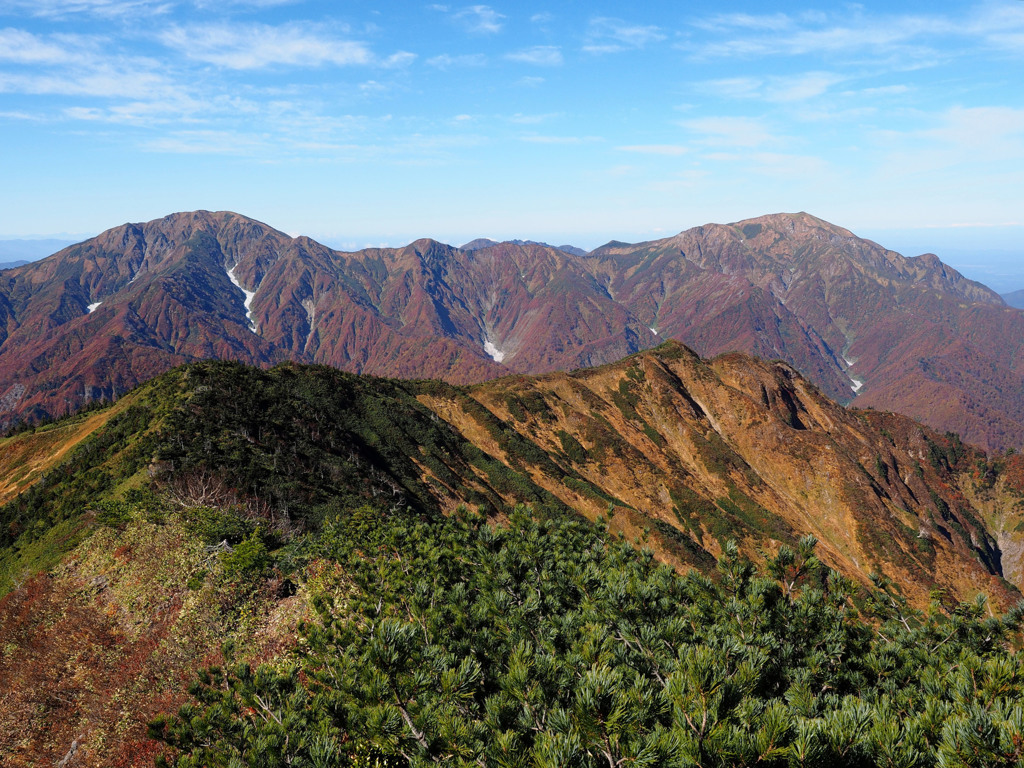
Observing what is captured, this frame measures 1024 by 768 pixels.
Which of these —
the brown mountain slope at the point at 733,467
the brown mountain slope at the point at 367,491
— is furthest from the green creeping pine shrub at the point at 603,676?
the brown mountain slope at the point at 733,467

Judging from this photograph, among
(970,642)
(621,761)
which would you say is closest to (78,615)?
(621,761)

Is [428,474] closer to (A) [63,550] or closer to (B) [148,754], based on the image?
(A) [63,550]

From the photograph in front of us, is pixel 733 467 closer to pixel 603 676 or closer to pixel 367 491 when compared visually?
pixel 367 491

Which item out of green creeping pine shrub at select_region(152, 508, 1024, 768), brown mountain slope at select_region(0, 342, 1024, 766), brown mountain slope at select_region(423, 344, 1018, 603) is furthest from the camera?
brown mountain slope at select_region(423, 344, 1018, 603)

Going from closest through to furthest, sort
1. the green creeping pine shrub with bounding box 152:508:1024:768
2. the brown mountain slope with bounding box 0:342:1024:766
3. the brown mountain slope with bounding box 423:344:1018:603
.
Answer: the green creeping pine shrub with bounding box 152:508:1024:768 → the brown mountain slope with bounding box 0:342:1024:766 → the brown mountain slope with bounding box 423:344:1018:603

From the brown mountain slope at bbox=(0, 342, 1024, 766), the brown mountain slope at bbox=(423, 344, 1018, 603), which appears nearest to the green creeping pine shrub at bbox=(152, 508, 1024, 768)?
the brown mountain slope at bbox=(0, 342, 1024, 766)

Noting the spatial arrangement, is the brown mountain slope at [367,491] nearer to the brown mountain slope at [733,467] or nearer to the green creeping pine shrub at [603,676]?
the brown mountain slope at [733,467]

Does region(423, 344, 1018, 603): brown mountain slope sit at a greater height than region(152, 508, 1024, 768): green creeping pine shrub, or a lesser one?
lesser

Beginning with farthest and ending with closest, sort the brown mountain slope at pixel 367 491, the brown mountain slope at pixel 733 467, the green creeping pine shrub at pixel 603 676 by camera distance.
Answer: the brown mountain slope at pixel 733 467 < the brown mountain slope at pixel 367 491 < the green creeping pine shrub at pixel 603 676

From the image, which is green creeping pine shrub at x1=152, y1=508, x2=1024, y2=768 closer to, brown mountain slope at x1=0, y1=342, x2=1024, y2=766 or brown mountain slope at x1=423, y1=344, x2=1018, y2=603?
brown mountain slope at x1=0, y1=342, x2=1024, y2=766
